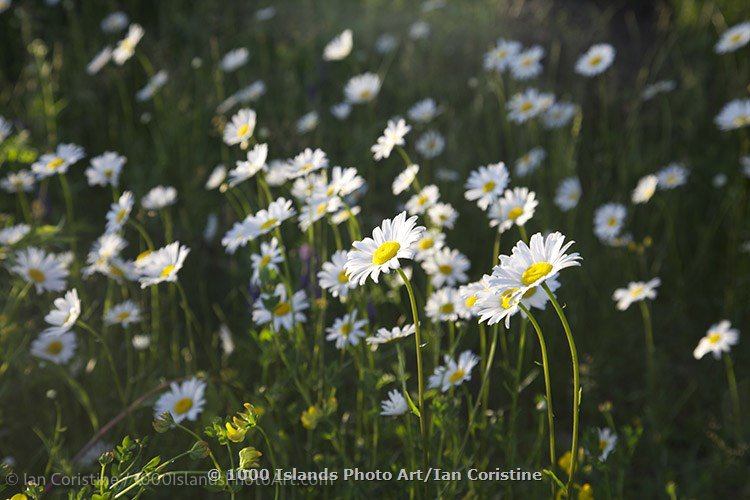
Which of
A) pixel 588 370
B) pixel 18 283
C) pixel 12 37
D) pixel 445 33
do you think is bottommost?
pixel 588 370

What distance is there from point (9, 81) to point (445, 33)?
7.70 feet

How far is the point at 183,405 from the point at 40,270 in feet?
Answer: 1.87

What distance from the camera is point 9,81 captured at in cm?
346

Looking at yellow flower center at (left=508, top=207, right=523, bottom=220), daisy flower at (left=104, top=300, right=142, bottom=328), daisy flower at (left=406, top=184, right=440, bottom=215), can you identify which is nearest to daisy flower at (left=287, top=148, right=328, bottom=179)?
daisy flower at (left=406, top=184, right=440, bottom=215)

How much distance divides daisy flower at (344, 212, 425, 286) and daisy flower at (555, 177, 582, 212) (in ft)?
4.35

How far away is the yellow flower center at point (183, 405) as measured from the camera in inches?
55.9

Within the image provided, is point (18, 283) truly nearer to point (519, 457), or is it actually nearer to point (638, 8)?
point (519, 457)

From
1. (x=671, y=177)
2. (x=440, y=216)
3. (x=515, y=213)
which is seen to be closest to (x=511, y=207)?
(x=515, y=213)

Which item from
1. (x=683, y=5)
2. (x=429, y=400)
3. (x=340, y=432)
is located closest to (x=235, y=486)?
(x=340, y=432)

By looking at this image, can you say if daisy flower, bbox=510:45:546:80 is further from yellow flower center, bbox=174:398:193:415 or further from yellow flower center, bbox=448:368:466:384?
yellow flower center, bbox=174:398:193:415

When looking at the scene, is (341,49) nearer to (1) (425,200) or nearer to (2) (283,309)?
(1) (425,200)

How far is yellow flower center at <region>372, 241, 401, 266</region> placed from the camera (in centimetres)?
106

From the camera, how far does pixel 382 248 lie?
1086 millimetres

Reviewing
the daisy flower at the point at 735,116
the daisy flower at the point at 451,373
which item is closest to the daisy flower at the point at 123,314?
the daisy flower at the point at 451,373
